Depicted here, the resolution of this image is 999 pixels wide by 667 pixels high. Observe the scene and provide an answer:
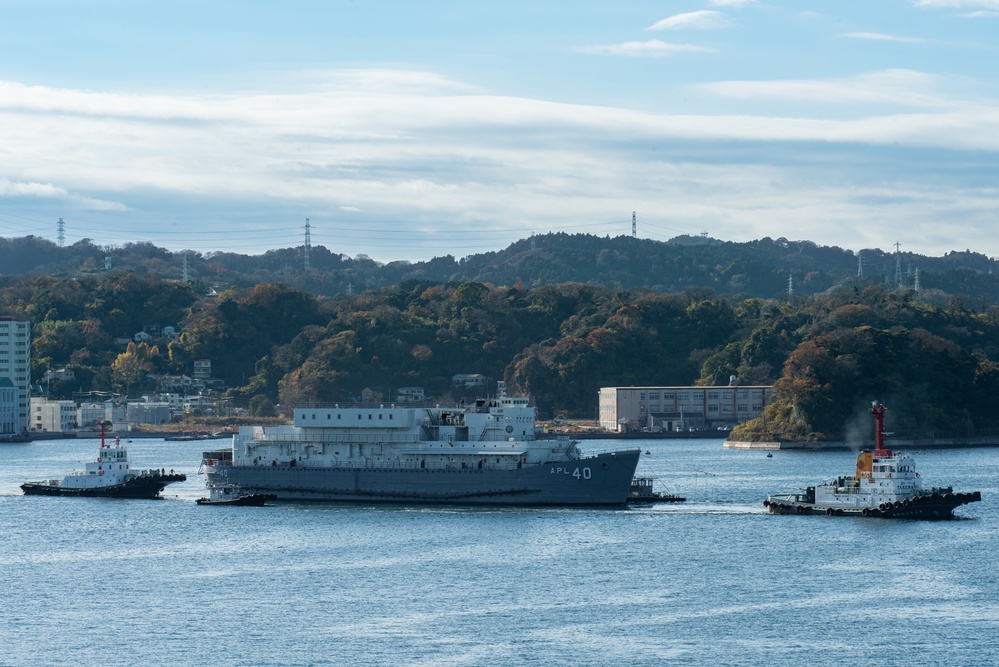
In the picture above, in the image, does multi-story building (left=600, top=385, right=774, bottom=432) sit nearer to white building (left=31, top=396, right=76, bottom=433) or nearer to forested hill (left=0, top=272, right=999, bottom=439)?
forested hill (left=0, top=272, right=999, bottom=439)

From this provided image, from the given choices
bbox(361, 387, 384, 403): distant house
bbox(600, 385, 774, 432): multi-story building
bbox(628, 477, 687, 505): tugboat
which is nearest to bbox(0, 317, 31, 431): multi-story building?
bbox(361, 387, 384, 403): distant house

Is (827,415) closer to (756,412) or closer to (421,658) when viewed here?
(756,412)

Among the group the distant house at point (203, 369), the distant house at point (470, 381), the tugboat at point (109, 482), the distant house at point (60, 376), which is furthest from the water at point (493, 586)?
the distant house at point (60, 376)

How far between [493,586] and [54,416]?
13677cm

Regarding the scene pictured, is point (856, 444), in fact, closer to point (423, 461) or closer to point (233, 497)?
point (423, 461)

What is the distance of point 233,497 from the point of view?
73.2 metres

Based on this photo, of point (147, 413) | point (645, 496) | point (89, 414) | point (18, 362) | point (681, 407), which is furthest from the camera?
point (147, 413)

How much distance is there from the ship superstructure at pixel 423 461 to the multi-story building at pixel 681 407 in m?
82.8

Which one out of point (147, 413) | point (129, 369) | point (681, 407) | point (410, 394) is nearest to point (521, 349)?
point (410, 394)

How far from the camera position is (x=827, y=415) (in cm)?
12669

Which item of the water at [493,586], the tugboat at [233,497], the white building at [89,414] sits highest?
the white building at [89,414]

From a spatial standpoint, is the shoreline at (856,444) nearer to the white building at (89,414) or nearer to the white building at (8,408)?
the white building at (8,408)

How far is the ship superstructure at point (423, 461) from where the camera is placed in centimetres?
A: 6819

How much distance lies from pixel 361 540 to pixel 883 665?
26.0m
